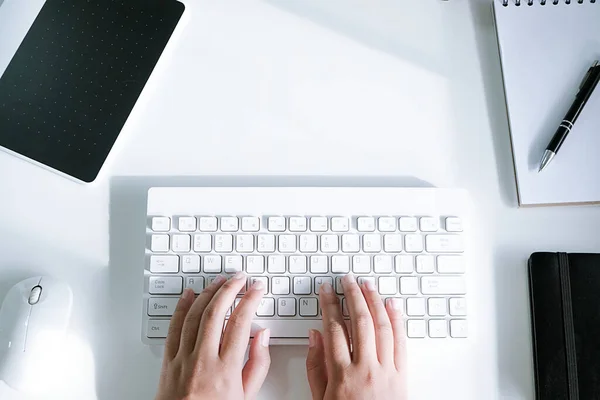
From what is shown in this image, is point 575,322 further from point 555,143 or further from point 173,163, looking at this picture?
point 173,163

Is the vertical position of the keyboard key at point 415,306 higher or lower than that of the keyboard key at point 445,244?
lower

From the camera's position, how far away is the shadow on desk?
645 mm

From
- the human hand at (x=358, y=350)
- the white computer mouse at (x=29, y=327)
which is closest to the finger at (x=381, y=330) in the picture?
the human hand at (x=358, y=350)

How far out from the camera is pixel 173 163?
0.72 metres

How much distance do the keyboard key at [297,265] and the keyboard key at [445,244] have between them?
161 mm

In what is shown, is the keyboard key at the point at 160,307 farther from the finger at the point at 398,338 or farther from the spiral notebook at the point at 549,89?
the spiral notebook at the point at 549,89

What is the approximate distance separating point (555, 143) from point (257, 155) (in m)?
0.40

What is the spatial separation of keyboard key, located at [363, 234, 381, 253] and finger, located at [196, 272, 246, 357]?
0.57 ft

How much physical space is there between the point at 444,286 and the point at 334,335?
15 centimetres

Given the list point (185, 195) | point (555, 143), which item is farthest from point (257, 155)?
point (555, 143)

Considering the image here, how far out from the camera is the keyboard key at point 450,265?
0.65 metres

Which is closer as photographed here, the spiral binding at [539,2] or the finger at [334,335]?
the finger at [334,335]

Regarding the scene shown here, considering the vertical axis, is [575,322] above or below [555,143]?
below

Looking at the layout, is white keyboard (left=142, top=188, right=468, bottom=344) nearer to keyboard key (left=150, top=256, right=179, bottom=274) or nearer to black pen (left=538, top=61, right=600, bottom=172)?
keyboard key (left=150, top=256, right=179, bottom=274)
